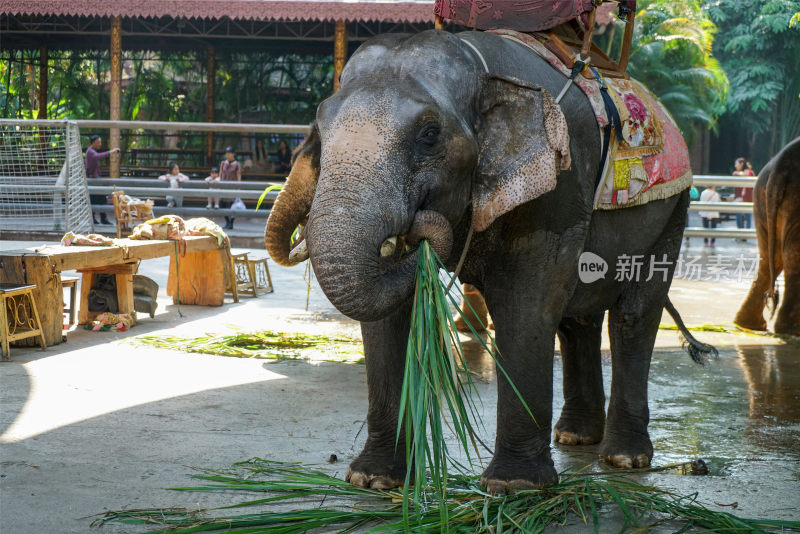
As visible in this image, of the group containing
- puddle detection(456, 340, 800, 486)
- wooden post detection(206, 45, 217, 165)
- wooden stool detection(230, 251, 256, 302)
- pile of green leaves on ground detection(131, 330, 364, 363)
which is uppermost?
wooden post detection(206, 45, 217, 165)

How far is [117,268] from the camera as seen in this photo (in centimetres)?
755

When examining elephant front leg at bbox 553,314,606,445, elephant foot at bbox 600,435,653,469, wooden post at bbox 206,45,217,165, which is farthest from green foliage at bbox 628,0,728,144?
elephant foot at bbox 600,435,653,469

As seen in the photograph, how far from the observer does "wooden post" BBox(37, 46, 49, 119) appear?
22.1 metres

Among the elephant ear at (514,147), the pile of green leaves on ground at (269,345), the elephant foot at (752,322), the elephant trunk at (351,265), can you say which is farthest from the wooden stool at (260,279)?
the elephant trunk at (351,265)

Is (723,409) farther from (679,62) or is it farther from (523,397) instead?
(679,62)

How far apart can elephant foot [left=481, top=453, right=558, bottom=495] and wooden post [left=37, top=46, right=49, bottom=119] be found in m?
20.8

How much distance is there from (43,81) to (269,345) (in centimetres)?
1791

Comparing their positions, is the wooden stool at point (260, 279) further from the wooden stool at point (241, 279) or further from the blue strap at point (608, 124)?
the blue strap at point (608, 124)

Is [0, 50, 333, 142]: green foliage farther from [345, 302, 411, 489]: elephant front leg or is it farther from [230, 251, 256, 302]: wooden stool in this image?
[345, 302, 411, 489]: elephant front leg

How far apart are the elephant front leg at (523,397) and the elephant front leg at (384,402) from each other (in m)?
0.37

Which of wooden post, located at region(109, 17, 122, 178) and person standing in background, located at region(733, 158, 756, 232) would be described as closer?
wooden post, located at region(109, 17, 122, 178)

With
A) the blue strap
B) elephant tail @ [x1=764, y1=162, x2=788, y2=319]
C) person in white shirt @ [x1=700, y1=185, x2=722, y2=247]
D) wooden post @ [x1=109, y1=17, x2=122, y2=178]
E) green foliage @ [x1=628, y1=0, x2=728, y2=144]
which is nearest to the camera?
the blue strap

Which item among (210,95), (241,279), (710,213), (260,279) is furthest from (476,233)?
(210,95)

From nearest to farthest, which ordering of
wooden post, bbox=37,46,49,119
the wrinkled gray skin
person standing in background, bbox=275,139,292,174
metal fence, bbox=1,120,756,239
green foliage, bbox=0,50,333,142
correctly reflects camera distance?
the wrinkled gray skin, metal fence, bbox=1,120,756,239, person standing in background, bbox=275,139,292,174, wooden post, bbox=37,46,49,119, green foliage, bbox=0,50,333,142
